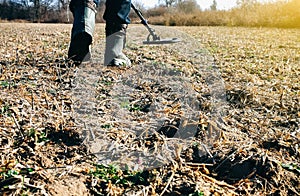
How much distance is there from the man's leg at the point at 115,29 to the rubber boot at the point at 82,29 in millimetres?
205

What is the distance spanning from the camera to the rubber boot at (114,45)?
10.4 feet

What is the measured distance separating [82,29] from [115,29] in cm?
50

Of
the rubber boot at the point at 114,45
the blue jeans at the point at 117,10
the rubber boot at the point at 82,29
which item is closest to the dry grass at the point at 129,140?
the rubber boot at the point at 82,29

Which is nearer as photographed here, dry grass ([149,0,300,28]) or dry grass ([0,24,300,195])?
dry grass ([0,24,300,195])

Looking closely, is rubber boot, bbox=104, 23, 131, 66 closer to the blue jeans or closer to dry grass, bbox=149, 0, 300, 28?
the blue jeans

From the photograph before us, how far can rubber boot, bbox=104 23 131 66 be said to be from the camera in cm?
317

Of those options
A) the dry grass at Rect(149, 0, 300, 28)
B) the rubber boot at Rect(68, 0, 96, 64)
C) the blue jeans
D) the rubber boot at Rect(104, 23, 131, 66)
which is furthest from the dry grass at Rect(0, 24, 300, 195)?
the dry grass at Rect(149, 0, 300, 28)

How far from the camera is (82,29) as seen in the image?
2.81 meters

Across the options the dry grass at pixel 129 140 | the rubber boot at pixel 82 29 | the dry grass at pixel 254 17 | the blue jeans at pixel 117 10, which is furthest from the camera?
the dry grass at pixel 254 17

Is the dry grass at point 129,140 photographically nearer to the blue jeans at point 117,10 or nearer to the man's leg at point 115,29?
the man's leg at point 115,29

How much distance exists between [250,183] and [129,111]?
3.13 feet

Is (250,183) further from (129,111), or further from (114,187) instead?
(129,111)

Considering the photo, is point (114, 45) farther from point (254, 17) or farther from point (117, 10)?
point (254, 17)

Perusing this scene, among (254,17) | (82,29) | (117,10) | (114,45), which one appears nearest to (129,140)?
(82,29)
